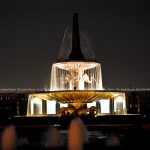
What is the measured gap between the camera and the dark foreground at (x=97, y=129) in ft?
60.2

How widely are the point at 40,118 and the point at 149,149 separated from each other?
15433 millimetres

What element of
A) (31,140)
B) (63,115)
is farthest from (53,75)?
(31,140)

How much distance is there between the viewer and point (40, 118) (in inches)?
1266

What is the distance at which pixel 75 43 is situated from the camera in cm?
3775

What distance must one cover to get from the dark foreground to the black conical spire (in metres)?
5.60

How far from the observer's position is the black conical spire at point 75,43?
120 ft

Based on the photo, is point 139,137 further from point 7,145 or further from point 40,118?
point 40,118

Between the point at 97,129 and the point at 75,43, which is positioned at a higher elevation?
the point at 75,43

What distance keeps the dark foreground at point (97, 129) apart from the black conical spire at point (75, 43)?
560 cm

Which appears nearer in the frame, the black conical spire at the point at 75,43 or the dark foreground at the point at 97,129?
the dark foreground at the point at 97,129

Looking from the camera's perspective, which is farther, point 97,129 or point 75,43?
point 75,43

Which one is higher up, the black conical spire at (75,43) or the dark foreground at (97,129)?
the black conical spire at (75,43)

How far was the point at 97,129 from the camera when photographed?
90.1ft

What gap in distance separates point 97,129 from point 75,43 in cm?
1140
